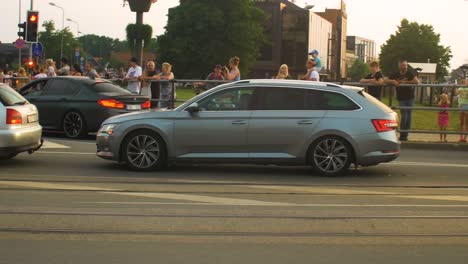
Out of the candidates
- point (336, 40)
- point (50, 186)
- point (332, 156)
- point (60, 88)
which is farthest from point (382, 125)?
point (336, 40)

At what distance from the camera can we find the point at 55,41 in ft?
315

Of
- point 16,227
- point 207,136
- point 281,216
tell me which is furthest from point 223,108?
point 16,227

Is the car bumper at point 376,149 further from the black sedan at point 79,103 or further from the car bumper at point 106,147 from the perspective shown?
the black sedan at point 79,103

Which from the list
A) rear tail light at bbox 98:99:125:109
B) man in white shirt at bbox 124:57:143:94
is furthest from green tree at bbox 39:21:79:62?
rear tail light at bbox 98:99:125:109

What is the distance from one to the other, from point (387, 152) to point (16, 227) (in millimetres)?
6080

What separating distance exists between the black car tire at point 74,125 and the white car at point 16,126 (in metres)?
4.49

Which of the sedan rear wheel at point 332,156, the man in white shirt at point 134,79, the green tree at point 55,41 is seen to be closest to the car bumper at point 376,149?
the sedan rear wheel at point 332,156

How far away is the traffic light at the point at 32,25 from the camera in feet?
94.3

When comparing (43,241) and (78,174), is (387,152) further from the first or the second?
(43,241)

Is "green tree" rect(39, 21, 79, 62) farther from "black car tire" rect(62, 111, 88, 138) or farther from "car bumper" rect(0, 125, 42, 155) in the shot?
"car bumper" rect(0, 125, 42, 155)

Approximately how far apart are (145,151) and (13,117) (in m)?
2.15

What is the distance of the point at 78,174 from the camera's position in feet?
35.6

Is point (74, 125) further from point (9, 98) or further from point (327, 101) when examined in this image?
point (327, 101)

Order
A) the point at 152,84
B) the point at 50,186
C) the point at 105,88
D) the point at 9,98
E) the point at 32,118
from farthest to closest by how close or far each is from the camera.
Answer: the point at 152,84 → the point at 105,88 → the point at 32,118 → the point at 9,98 → the point at 50,186
